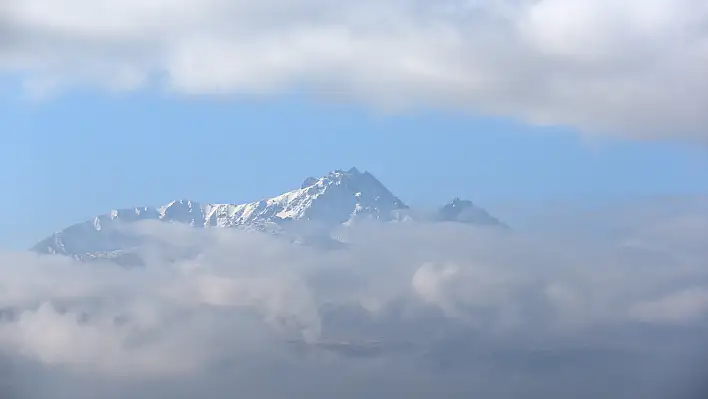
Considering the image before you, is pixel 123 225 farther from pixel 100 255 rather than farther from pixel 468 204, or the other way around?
pixel 468 204

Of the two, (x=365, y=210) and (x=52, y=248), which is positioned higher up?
(x=365, y=210)

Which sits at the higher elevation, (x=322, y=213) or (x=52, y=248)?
(x=322, y=213)

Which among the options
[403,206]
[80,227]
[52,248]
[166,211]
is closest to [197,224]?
[166,211]

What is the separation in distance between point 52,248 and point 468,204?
6803 centimetres

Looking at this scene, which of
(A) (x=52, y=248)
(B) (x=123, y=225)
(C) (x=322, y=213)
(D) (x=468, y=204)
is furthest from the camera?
(C) (x=322, y=213)

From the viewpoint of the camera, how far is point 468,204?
174 m

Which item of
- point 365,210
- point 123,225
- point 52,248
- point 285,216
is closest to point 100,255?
point 52,248

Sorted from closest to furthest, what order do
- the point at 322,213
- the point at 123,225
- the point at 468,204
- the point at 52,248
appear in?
the point at 52,248 < the point at 468,204 < the point at 123,225 < the point at 322,213

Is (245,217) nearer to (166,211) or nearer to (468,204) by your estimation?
(166,211)

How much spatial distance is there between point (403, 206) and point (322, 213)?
671 inches

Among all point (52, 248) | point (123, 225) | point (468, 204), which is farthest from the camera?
point (123, 225)

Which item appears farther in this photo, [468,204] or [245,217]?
[245,217]

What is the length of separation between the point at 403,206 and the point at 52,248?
6994cm

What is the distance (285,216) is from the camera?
192 m
